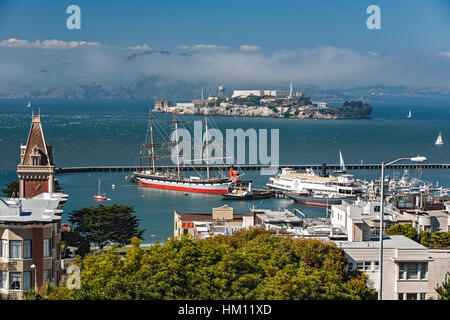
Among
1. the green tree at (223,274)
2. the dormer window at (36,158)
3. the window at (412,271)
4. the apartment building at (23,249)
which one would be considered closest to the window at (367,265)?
Result: the green tree at (223,274)

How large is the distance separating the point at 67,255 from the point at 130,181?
3529 cm

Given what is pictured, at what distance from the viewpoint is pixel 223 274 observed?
40.7 feet

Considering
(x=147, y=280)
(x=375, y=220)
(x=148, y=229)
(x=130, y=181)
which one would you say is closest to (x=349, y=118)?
(x=130, y=181)

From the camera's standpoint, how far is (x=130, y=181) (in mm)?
55688

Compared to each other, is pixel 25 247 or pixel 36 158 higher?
pixel 36 158

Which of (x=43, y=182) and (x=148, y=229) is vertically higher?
(x=43, y=182)

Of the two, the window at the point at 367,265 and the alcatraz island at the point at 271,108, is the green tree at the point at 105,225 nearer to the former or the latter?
the window at the point at 367,265

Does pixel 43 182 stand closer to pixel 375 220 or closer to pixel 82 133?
pixel 375 220

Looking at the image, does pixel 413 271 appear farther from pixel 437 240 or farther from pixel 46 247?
pixel 46 247

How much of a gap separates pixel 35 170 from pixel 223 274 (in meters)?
10.5

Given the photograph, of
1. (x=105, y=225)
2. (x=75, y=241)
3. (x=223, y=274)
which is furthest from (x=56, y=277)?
(x=105, y=225)

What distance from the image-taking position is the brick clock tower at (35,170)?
69.5ft

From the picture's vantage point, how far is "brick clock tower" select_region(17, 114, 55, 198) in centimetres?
2117

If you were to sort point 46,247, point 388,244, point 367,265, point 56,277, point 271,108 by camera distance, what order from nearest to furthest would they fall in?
point 46,247 → point 56,277 → point 367,265 → point 388,244 → point 271,108
